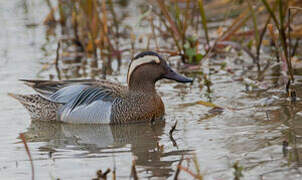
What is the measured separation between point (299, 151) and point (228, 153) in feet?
1.92

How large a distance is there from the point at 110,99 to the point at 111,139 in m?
0.89

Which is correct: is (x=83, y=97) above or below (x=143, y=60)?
below

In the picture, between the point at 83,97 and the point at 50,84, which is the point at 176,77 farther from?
the point at 50,84

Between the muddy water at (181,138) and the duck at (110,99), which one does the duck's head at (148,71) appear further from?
the muddy water at (181,138)

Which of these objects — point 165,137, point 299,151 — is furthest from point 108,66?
point 299,151

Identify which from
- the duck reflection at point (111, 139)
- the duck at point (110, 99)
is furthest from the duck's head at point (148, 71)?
the duck reflection at point (111, 139)

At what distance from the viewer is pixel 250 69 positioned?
8.98 meters

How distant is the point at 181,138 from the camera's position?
6094mm

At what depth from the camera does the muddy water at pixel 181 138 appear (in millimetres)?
5165

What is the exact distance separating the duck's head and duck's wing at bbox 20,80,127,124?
0.19m

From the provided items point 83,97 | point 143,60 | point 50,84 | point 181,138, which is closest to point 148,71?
point 143,60

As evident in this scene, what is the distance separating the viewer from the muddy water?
5165 millimetres

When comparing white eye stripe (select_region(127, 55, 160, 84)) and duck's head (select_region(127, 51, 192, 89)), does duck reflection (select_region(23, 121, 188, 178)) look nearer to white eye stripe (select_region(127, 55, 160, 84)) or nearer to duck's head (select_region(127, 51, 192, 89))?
duck's head (select_region(127, 51, 192, 89))

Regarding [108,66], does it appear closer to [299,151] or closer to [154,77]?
[154,77]
